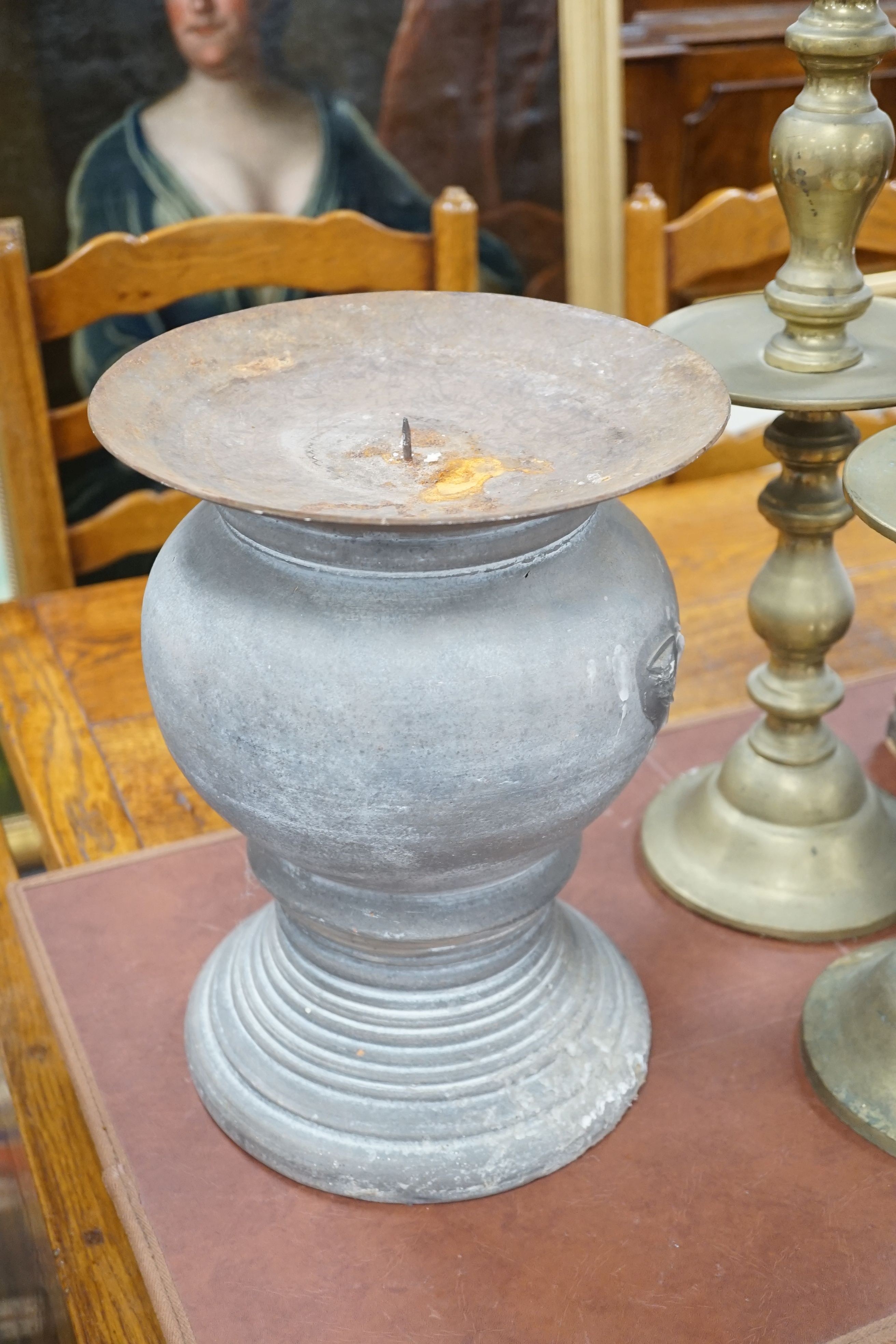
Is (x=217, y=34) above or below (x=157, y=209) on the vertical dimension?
above

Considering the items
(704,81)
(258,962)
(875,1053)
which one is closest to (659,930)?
(875,1053)

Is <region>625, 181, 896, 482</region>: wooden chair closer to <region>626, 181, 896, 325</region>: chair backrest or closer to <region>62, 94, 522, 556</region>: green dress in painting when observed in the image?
<region>626, 181, 896, 325</region>: chair backrest

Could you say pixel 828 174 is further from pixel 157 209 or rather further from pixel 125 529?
pixel 157 209

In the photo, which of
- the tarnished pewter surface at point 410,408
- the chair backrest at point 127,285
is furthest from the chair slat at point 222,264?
the tarnished pewter surface at point 410,408

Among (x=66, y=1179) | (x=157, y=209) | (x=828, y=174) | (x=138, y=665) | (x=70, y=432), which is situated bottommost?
(x=66, y=1179)

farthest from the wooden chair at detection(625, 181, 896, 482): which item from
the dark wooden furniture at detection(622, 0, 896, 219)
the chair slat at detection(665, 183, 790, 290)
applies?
the dark wooden furniture at detection(622, 0, 896, 219)

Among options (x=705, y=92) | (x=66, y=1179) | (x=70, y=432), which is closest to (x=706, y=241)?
(x=70, y=432)

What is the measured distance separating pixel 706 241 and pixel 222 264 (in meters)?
0.61

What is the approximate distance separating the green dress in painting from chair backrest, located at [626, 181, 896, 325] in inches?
25.9

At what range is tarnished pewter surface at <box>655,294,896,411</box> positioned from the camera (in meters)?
1.03

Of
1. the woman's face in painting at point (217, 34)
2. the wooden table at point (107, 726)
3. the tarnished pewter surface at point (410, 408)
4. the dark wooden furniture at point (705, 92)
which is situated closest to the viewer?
the tarnished pewter surface at point (410, 408)

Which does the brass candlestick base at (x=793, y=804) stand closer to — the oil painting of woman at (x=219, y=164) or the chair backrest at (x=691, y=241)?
the chair backrest at (x=691, y=241)

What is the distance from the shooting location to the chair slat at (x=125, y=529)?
1.78 metres

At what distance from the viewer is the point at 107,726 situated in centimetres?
146
